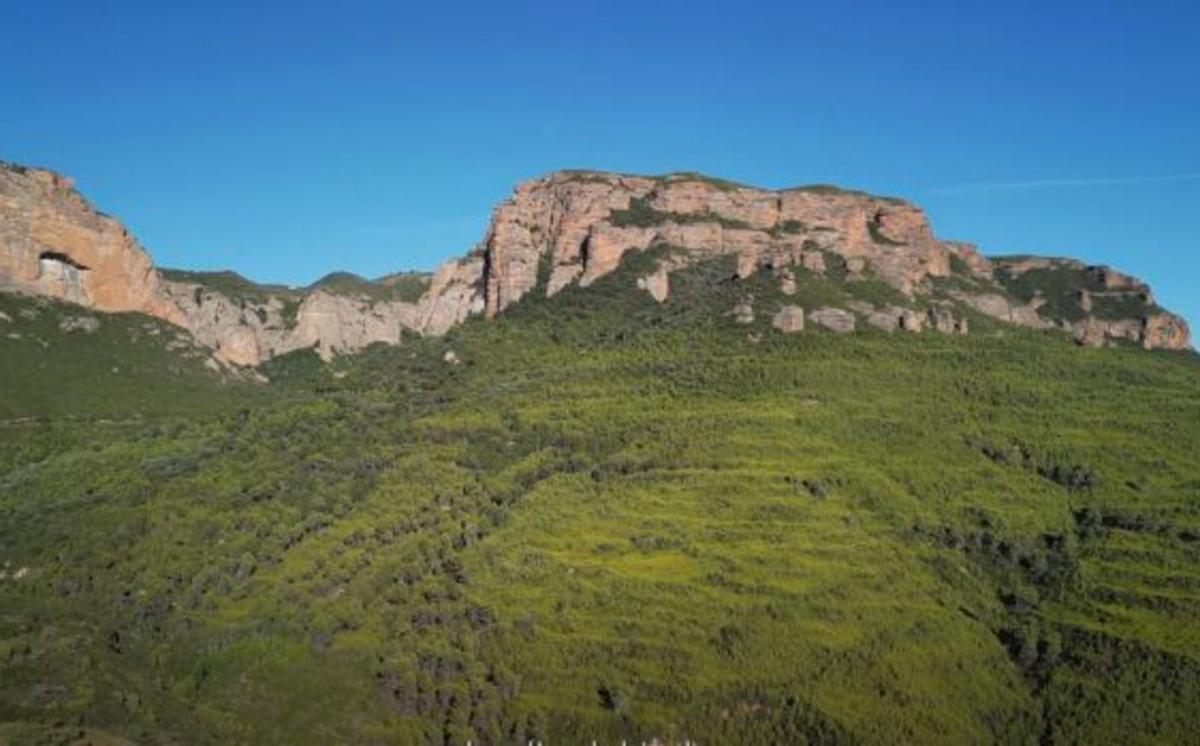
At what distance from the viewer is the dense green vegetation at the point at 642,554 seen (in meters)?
90.2

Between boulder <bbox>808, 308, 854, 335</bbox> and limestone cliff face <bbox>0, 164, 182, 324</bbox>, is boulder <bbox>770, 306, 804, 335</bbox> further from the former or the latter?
limestone cliff face <bbox>0, 164, 182, 324</bbox>

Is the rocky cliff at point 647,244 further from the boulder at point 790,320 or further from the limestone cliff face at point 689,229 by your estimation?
the boulder at point 790,320

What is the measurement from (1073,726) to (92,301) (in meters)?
151

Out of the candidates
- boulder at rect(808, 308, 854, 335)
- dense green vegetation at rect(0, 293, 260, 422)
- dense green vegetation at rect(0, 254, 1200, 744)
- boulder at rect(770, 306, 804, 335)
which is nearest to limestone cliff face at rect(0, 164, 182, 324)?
dense green vegetation at rect(0, 293, 260, 422)

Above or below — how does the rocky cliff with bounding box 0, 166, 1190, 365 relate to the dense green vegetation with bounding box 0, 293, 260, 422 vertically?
above

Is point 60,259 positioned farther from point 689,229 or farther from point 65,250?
point 689,229

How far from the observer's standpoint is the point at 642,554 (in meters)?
106

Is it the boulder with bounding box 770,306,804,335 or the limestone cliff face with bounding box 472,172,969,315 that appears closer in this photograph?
the boulder with bounding box 770,306,804,335

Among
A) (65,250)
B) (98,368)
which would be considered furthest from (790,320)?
(65,250)

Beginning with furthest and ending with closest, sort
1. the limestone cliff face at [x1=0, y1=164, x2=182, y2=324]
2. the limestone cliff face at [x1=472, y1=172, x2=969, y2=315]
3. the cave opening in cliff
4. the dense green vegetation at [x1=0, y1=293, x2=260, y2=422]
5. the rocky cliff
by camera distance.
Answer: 1. the cave opening in cliff
2. the limestone cliff face at [x1=472, y1=172, x2=969, y2=315]
3. the limestone cliff face at [x1=0, y1=164, x2=182, y2=324]
4. the rocky cliff
5. the dense green vegetation at [x1=0, y1=293, x2=260, y2=422]

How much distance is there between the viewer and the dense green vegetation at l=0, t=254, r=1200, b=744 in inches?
3553

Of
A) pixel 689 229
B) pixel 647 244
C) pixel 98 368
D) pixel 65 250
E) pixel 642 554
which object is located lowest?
pixel 642 554

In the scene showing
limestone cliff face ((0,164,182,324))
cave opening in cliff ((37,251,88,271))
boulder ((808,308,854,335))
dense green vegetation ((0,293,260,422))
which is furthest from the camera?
cave opening in cliff ((37,251,88,271))

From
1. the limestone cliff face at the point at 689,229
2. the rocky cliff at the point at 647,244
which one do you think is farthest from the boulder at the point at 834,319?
the limestone cliff face at the point at 689,229
